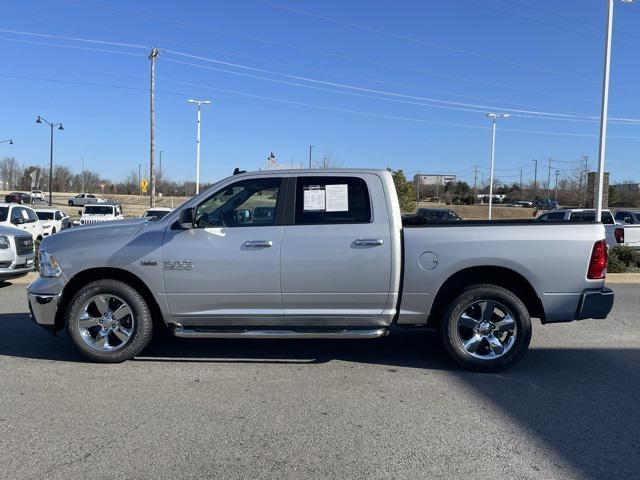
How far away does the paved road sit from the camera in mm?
3637

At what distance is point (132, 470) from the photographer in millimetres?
3527

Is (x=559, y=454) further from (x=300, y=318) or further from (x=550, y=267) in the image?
(x=300, y=318)

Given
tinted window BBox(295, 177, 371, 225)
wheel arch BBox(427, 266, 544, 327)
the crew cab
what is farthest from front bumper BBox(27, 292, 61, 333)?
the crew cab

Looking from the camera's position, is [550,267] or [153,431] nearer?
[153,431]

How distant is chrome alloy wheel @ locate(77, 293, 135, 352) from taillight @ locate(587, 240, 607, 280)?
4502 mm

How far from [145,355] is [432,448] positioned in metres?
3.45

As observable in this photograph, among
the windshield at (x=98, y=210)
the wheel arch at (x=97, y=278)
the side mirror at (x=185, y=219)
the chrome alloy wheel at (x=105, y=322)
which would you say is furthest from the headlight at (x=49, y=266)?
the windshield at (x=98, y=210)

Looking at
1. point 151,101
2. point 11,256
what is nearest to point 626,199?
point 151,101

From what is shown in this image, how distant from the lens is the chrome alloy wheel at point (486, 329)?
5559mm

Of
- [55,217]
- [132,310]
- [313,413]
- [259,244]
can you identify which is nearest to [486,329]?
[313,413]

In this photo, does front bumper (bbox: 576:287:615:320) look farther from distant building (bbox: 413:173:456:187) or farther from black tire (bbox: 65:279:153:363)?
distant building (bbox: 413:173:456:187)

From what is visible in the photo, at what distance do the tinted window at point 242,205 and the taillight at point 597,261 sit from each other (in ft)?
10.2

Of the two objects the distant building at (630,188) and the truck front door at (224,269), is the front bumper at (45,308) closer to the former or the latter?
the truck front door at (224,269)

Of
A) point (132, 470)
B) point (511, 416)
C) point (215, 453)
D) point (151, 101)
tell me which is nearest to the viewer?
point (132, 470)
